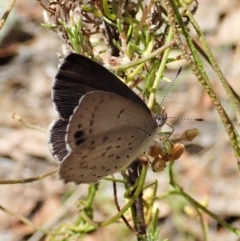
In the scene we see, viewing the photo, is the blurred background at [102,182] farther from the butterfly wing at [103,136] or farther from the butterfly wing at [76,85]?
the butterfly wing at [76,85]

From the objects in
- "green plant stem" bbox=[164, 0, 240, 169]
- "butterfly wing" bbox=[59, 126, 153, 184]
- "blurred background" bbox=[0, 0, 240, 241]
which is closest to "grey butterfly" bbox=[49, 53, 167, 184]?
"butterfly wing" bbox=[59, 126, 153, 184]

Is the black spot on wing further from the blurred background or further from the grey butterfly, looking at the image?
the blurred background

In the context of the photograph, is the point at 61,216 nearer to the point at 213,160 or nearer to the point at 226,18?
the point at 213,160

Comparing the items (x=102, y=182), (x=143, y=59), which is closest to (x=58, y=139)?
(x=143, y=59)

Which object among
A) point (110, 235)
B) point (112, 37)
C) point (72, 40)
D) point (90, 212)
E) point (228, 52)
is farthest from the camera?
point (228, 52)

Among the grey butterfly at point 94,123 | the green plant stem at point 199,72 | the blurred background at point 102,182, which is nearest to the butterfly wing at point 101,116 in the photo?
the grey butterfly at point 94,123

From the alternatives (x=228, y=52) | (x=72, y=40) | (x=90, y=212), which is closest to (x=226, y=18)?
(x=228, y=52)
